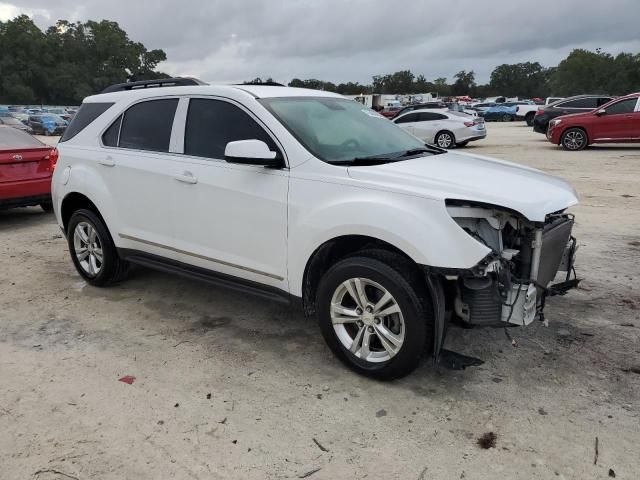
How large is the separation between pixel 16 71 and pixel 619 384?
118 metres

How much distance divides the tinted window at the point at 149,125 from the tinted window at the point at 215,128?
10.1 inches

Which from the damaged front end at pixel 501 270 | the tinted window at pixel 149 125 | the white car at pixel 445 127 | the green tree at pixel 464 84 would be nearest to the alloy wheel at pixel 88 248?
the tinted window at pixel 149 125

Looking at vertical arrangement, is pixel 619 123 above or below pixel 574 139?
above

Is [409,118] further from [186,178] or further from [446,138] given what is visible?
[186,178]

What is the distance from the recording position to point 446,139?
18797mm

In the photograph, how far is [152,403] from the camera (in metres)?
3.21

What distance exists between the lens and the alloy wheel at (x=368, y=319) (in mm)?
3242

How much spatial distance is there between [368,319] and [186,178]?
1815 millimetres

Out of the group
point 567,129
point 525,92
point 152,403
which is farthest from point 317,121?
point 525,92

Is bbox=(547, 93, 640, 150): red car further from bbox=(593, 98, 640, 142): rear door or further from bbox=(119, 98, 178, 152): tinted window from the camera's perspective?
bbox=(119, 98, 178, 152): tinted window

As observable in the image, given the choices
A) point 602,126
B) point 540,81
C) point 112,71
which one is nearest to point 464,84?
point 540,81

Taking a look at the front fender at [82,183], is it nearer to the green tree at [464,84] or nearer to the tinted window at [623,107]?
the tinted window at [623,107]

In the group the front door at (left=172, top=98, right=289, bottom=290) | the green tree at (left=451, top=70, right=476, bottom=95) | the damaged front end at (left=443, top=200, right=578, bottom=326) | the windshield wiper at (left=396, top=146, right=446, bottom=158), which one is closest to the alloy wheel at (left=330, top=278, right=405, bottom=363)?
the damaged front end at (left=443, top=200, right=578, bottom=326)

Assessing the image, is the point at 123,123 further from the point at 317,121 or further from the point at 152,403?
the point at 152,403
